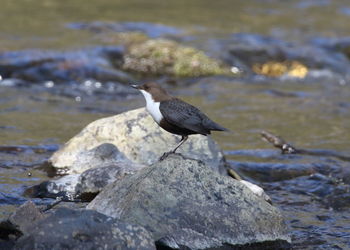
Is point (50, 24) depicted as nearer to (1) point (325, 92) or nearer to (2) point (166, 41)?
(2) point (166, 41)

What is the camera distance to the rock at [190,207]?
502cm

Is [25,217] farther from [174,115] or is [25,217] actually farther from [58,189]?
[58,189]

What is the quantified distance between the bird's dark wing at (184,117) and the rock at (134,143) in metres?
1.63

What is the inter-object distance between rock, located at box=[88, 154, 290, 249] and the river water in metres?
0.57

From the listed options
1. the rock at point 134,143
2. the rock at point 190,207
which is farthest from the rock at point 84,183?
the rock at point 190,207

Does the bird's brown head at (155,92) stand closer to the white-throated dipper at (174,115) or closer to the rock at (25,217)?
the white-throated dipper at (174,115)

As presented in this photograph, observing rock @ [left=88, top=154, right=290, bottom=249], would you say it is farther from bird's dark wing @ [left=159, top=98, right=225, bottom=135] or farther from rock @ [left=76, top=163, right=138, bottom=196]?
rock @ [left=76, top=163, right=138, bottom=196]

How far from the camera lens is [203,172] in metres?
5.44

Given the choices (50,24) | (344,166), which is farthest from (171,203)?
(50,24)

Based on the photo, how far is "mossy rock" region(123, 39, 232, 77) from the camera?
1273 centimetres

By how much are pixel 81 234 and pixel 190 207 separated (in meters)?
1.00

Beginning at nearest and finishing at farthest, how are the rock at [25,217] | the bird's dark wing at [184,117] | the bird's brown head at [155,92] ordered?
the rock at [25,217] → the bird's dark wing at [184,117] → the bird's brown head at [155,92]

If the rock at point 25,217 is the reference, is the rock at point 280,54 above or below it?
below

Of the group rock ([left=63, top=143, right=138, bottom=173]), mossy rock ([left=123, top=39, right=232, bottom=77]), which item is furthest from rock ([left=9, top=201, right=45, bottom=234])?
mossy rock ([left=123, top=39, right=232, bottom=77])
